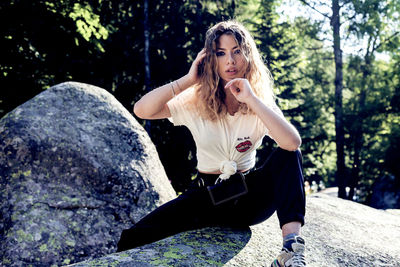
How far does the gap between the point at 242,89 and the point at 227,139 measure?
437mm

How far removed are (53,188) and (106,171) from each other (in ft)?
1.88

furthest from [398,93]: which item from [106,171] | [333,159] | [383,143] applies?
[106,171]

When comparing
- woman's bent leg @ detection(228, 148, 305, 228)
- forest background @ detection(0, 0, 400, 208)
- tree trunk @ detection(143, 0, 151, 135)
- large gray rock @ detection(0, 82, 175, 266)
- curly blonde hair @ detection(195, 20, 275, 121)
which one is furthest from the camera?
tree trunk @ detection(143, 0, 151, 135)

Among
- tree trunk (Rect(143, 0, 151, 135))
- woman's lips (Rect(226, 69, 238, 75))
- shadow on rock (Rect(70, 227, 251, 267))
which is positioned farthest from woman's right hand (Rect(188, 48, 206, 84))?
tree trunk (Rect(143, 0, 151, 135))

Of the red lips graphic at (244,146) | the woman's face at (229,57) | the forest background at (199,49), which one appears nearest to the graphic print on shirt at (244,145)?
the red lips graphic at (244,146)

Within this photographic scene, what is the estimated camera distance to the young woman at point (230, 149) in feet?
8.52

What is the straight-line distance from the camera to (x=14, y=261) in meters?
3.23

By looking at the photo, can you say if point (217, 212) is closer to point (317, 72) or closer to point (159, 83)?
point (159, 83)

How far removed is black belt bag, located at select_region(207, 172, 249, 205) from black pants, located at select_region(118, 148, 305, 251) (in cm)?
5

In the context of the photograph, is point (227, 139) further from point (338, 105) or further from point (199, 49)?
point (338, 105)

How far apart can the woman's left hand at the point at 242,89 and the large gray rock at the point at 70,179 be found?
6.04ft

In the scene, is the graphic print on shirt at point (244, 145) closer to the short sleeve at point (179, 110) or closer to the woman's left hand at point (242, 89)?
the woman's left hand at point (242, 89)

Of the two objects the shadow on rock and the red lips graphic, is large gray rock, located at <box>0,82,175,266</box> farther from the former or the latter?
the red lips graphic

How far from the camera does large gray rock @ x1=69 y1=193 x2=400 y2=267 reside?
246cm
